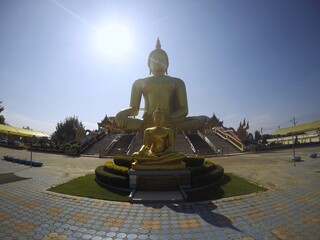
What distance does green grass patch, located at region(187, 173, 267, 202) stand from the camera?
788cm

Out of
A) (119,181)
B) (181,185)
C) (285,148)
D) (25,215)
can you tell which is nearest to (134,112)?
(119,181)

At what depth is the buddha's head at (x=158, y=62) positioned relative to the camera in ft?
42.4

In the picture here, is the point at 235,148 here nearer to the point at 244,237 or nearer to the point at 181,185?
the point at 181,185

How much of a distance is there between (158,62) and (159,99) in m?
2.39

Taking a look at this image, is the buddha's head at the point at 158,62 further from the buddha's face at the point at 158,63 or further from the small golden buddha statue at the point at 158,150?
the small golden buddha statue at the point at 158,150

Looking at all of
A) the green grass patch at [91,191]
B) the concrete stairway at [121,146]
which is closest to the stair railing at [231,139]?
the concrete stairway at [121,146]

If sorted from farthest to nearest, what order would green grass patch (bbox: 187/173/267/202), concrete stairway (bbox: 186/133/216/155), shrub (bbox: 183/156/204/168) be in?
concrete stairway (bbox: 186/133/216/155) < shrub (bbox: 183/156/204/168) < green grass patch (bbox: 187/173/267/202)

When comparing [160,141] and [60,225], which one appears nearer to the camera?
[60,225]

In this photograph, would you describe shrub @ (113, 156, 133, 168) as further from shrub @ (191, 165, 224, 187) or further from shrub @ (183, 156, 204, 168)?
shrub @ (191, 165, 224, 187)

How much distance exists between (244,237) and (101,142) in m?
30.9

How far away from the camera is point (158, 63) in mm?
12922

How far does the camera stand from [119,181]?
362 inches

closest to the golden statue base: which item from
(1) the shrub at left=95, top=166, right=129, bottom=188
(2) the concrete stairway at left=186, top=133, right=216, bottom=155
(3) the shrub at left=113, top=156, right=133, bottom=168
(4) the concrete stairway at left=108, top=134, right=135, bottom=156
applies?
(1) the shrub at left=95, top=166, right=129, bottom=188

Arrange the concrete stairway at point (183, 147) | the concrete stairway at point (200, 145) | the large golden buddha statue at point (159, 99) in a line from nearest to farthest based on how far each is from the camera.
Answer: the large golden buddha statue at point (159, 99) → the concrete stairway at point (183, 147) → the concrete stairway at point (200, 145)
